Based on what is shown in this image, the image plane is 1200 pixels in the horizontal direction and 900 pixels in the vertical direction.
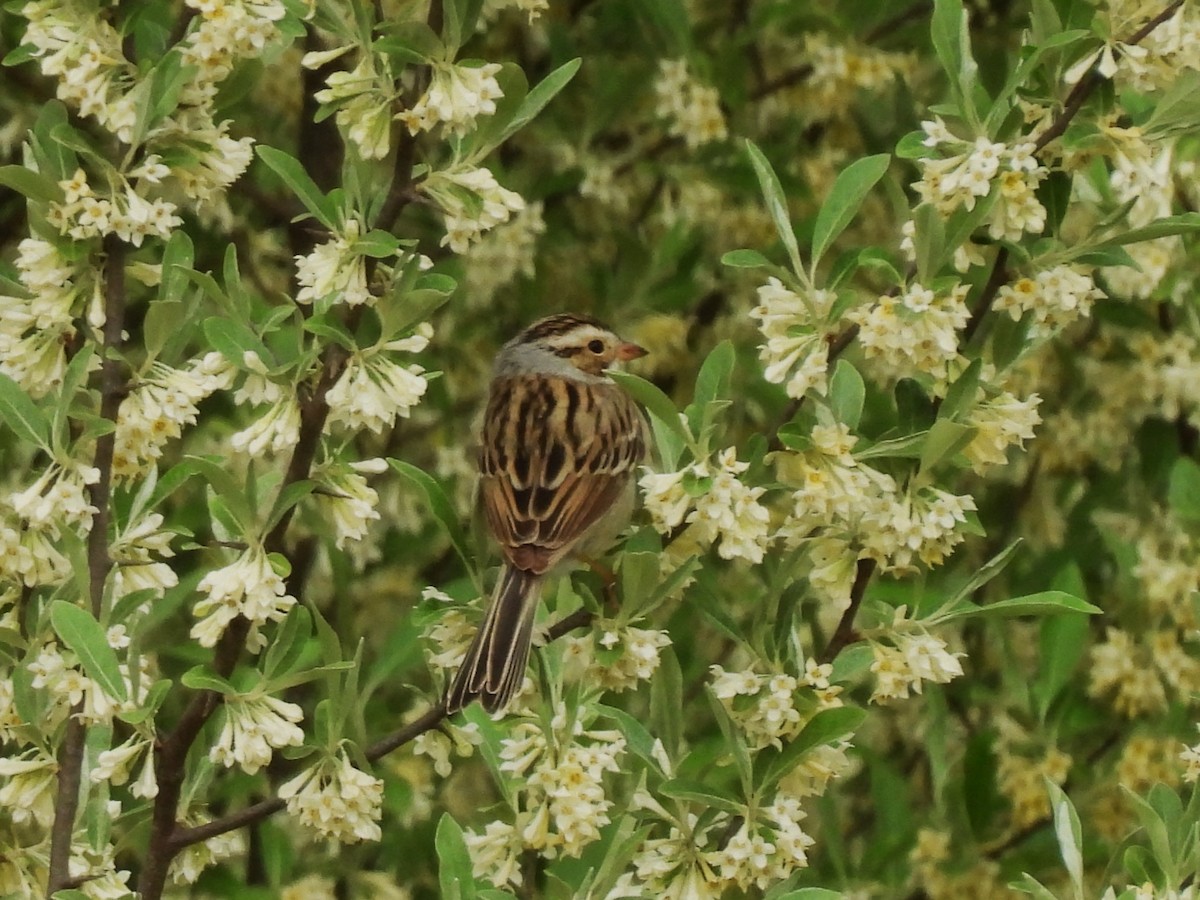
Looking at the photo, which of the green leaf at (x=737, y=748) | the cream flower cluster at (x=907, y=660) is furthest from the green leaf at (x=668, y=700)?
the cream flower cluster at (x=907, y=660)

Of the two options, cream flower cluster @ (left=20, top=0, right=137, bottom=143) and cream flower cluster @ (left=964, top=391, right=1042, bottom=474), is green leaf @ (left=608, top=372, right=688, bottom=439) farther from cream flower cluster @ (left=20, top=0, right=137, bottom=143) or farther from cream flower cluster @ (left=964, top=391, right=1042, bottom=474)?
cream flower cluster @ (left=20, top=0, right=137, bottom=143)

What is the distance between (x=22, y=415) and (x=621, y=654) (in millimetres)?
978

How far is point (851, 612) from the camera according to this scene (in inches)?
117

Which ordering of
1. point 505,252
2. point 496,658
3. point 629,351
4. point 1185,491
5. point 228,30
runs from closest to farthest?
point 228,30 < point 496,658 < point 1185,491 < point 629,351 < point 505,252

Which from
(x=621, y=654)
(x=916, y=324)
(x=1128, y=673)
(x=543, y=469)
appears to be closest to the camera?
(x=916, y=324)

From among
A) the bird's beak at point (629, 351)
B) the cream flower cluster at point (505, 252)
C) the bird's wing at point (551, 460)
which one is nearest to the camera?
the bird's wing at point (551, 460)

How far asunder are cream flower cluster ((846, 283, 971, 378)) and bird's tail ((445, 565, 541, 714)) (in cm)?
77

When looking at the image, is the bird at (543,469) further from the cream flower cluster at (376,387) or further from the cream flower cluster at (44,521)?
the cream flower cluster at (44,521)

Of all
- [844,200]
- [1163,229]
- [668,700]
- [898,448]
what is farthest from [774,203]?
[668,700]

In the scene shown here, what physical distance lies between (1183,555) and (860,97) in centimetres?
166

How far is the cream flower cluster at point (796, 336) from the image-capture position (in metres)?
2.90

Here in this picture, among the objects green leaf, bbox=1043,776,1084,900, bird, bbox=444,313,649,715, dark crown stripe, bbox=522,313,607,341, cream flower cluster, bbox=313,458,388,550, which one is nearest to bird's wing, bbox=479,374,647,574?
bird, bbox=444,313,649,715

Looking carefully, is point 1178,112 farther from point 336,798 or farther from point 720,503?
point 336,798

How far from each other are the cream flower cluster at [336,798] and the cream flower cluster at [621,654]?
1.27 feet
